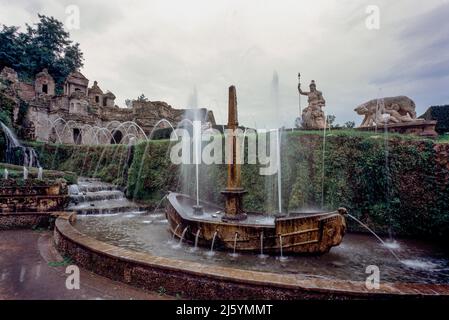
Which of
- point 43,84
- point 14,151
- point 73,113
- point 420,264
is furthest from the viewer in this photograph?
point 43,84

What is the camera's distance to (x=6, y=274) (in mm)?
4191

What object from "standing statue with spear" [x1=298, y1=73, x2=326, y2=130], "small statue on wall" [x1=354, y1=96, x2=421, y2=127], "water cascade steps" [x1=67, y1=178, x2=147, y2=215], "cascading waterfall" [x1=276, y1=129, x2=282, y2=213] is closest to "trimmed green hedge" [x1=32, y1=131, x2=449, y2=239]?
"cascading waterfall" [x1=276, y1=129, x2=282, y2=213]

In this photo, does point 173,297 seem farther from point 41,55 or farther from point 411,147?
point 41,55

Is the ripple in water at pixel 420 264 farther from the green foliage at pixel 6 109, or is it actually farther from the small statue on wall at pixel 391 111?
Answer: the green foliage at pixel 6 109

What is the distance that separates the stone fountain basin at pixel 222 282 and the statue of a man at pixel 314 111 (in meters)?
9.93

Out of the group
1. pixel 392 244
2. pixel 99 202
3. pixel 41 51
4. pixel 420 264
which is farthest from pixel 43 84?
pixel 420 264

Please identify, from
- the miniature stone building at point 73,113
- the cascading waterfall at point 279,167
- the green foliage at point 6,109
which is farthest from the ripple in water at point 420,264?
the miniature stone building at point 73,113

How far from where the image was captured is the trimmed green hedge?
793cm

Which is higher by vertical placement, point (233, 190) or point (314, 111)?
point (314, 111)

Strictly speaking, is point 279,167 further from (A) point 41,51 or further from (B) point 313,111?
(A) point 41,51

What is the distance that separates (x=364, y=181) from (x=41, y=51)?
1841 inches

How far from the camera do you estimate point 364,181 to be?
8750 mm

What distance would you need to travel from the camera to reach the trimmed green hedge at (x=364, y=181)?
7.93m

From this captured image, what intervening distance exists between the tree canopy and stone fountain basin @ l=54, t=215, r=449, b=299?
41999mm
